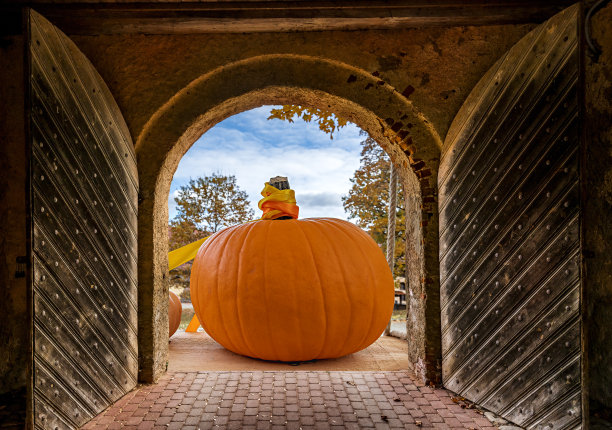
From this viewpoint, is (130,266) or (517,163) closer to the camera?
(517,163)

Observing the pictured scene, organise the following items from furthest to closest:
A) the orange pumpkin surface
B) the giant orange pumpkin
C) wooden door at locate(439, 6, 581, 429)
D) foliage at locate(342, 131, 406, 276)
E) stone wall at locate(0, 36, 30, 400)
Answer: foliage at locate(342, 131, 406, 276) < the orange pumpkin surface < the giant orange pumpkin < stone wall at locate(0, 36, 30, 400) < wooden door at locate(439, 6, 581, 429)

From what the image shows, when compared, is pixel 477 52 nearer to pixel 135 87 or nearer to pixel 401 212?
pixel 135 87

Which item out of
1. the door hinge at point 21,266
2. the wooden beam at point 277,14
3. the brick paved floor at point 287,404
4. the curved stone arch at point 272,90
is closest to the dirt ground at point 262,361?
the brick paved floor at point 287,404

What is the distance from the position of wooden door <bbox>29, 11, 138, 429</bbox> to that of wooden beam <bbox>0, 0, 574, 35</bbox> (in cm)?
34

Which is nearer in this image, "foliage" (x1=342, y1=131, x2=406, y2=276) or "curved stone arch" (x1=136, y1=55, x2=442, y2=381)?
"curved stone arch" (x1=136, y1=55, x2=442, y2=381)

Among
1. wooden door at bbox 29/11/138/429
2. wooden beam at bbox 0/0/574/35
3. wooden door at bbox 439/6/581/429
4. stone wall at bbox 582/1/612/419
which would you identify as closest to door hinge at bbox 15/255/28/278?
wooden door at bbox 29/11/138/429

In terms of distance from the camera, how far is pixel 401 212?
390 inches

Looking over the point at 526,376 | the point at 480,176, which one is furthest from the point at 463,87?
the point at 526,376

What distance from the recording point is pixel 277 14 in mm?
3105

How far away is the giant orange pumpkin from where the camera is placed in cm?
379

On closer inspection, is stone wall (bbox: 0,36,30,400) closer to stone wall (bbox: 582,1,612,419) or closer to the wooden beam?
the wooden beam

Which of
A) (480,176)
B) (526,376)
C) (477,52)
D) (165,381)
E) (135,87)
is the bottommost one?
(165,381)

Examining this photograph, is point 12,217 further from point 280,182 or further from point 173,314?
point 280,182

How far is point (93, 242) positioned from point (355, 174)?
7.91 m
